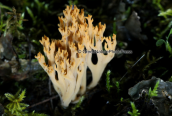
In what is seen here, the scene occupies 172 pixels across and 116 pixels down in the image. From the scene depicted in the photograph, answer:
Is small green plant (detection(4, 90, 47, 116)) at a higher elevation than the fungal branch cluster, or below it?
below

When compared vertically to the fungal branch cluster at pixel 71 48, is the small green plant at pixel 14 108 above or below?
below

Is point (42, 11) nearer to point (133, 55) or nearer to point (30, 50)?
point (30, 50)

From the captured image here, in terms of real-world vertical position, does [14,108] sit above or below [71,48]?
below

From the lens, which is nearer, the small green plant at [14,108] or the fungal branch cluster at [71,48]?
the fungal branch cluster at [71,48]

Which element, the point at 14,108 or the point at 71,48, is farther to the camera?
the point at 14,108

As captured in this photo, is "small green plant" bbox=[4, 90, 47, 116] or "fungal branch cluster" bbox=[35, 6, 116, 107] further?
"small green plant" bbox=[4, 90, 47, 116]

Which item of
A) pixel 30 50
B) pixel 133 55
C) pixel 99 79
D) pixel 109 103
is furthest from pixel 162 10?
pixel 30 50

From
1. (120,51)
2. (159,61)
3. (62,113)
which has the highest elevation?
(120,51)

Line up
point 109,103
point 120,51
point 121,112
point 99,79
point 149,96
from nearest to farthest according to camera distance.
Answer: point 149,96
point 121,112
point 109,103
point 99,79
point 120,51
